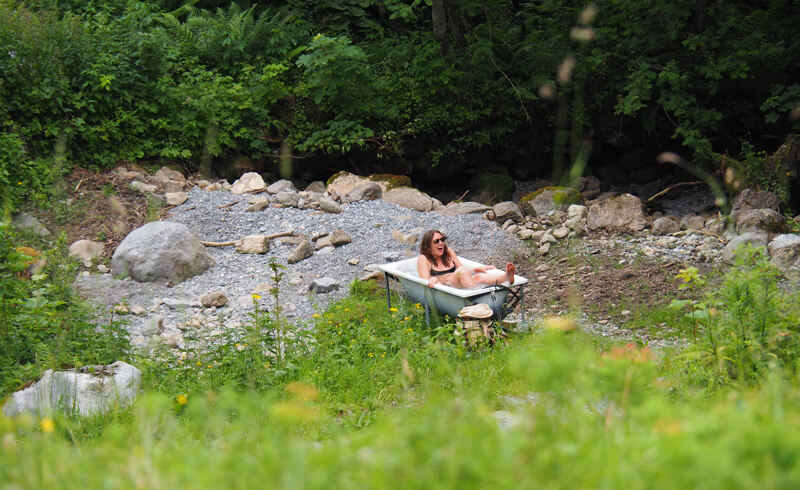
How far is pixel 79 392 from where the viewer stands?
10.4 ft

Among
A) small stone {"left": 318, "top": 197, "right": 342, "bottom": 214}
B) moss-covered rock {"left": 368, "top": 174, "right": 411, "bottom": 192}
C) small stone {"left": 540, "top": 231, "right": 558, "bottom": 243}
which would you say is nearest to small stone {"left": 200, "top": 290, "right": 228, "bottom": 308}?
small stone {"left": 318, "top": 197, "right": 342, "bottom": 214}

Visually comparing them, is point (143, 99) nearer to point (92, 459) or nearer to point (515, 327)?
point (515, 327)

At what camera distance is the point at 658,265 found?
602 centimetres

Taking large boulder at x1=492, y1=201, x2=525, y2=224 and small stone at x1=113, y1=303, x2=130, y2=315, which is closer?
small stone at x1=113, y1=303, x2=130, y2=315

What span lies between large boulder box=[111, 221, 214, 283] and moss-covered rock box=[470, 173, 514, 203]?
550 centimetres

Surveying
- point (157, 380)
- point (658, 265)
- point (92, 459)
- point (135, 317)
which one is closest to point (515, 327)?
point (658, 265)

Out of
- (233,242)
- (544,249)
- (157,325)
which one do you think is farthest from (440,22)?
(157,325)

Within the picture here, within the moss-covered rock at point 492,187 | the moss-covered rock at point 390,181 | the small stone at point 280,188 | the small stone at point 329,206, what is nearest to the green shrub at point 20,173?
the small stone at point 280,188

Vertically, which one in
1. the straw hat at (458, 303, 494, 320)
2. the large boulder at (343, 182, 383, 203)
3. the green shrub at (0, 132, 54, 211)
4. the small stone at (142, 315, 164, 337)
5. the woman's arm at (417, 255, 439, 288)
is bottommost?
the small stone at (142, 315, 164, 337)

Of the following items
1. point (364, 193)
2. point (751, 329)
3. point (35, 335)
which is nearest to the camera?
point (751, 329)

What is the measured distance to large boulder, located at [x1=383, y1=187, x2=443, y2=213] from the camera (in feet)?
26.5

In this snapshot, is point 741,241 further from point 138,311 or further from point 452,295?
point 138,311

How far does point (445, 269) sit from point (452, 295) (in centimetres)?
63

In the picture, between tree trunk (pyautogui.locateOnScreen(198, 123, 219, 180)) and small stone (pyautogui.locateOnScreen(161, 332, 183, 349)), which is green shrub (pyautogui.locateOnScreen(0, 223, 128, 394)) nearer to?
small stone (pyautogui.locateOnScreen(161, 332, 183, 349))
